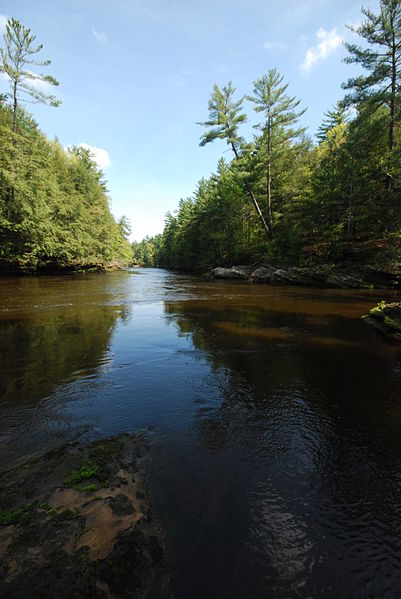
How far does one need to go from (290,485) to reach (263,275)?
2437 cm

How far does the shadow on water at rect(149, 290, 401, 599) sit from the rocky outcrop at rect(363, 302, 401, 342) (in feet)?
7.94

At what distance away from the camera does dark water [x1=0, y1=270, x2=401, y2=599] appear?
1.92 meters

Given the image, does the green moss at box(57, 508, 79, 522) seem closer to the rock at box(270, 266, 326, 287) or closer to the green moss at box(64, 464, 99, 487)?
the green moss at box(64, 464, 99, 487)

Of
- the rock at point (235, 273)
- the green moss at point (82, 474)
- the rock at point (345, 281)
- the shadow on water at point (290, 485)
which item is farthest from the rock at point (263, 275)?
the green moss at point (82, 474)

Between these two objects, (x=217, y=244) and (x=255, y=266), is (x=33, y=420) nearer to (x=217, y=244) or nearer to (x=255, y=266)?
(x=255, y=266)

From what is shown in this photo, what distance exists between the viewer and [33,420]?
3508mm

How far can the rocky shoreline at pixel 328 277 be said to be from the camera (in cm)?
1952

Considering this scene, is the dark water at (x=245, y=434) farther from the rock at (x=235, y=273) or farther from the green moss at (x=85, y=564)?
the rock at (x=235, y=273)

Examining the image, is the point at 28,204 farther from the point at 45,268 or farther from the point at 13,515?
the point at 13,515

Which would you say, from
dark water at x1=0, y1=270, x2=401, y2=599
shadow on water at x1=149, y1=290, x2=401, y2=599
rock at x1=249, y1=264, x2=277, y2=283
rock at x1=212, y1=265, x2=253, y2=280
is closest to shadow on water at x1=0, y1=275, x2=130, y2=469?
dark water at x1=0, y1=270, x2=401, y2=599

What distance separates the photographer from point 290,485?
264 cm

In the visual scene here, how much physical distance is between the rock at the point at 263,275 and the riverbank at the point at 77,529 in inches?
950

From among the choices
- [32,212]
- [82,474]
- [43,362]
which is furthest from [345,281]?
[32,212]

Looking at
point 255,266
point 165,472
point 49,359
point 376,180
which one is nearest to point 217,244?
point 255,266
